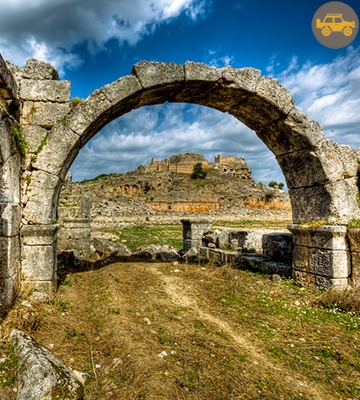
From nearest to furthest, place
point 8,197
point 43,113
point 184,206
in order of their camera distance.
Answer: point 8,197 < point 43,113 < point 184,206

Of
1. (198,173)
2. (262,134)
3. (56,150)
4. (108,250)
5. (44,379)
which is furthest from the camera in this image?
(198,173)

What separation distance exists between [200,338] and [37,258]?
2.45 m

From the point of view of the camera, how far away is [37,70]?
4.59 meters

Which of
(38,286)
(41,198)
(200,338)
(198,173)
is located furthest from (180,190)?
(200,338)

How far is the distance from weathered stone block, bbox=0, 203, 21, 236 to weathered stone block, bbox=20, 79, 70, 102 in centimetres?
167

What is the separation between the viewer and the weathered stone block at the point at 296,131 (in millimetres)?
5207

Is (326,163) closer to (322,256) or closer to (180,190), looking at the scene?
(322,256)

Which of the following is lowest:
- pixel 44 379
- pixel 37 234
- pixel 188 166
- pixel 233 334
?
pixel 233 334

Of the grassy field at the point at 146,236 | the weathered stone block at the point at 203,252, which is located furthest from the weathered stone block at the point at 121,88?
the grassy field at the point at 146,236

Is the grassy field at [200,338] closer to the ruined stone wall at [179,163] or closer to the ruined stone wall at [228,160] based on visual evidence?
the ruined stone wall at [179,163]

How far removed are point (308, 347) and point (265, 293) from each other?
165 centimetres

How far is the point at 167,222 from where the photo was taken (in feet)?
83.2

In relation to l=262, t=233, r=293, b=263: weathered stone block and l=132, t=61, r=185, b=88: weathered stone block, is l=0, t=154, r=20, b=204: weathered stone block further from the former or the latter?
l=262, t=233, r=293, b=263: weathered stone block

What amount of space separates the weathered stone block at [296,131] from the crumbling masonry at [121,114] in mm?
17
